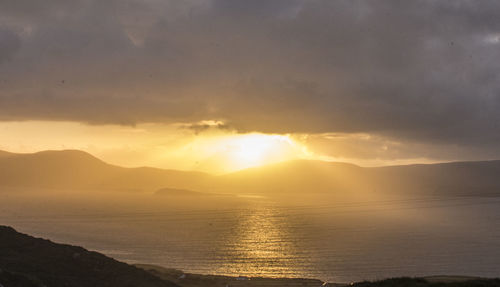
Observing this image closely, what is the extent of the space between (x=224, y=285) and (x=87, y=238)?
5660cm

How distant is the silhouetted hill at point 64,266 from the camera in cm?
3606

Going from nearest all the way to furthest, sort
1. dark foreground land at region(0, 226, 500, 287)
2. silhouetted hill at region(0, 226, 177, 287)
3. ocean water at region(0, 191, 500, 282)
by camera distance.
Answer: dark foreground land at region(0, 226, 500, 287)
silhouetted hill at region(0, 226, 177, 287)
ocean water at region(0, 191, 500, 282)

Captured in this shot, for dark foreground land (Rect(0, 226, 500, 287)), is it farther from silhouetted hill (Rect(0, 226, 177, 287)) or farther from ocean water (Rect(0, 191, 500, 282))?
ocean water (Rect(0, 191, 500, 282))

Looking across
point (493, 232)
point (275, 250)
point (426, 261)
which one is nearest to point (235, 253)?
point (275, 250)

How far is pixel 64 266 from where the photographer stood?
38562 millimetres

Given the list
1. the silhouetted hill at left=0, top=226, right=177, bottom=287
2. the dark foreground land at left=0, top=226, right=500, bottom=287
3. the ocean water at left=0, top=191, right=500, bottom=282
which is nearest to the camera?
the dark foreground land at left=0, top=226, right=500, bottom=287

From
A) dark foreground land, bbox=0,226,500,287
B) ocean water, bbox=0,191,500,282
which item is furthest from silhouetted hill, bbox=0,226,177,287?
ocean water, bbox=0,191,500,282

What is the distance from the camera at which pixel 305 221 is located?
134 metres

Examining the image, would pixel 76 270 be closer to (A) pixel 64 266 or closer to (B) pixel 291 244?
(A) pixel 64 266

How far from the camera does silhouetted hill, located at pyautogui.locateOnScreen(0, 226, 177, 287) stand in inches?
1420

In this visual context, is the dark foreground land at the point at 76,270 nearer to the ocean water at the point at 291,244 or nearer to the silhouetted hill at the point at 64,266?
the silhouetted hill at the point at 64,266

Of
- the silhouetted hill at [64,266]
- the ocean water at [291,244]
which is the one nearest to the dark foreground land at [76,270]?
the silhouetted hill at [64,266]

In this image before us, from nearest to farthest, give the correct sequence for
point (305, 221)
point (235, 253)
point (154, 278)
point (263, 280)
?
point (154, 278) → point (263, 280) → point (235, 253) → point (305, 221)

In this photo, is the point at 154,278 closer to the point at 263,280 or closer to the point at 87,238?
the point at 263,280
